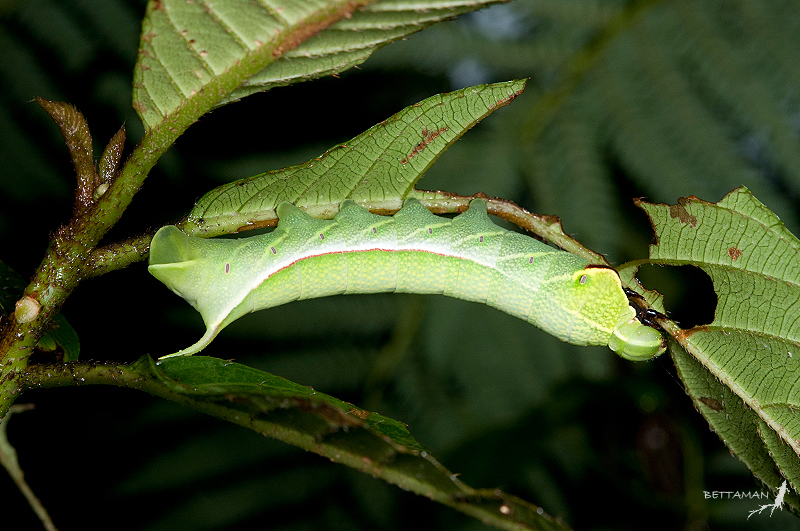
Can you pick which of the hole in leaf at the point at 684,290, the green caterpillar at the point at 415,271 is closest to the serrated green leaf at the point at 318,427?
the green caterpillar at the point at 415,271

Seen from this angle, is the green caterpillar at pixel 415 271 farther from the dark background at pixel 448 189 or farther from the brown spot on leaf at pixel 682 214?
the dark background at pixel 448 189

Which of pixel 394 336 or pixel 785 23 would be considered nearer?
pixel 785 23

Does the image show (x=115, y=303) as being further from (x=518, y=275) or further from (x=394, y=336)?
(x=518, y=275)

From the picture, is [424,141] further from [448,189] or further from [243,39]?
[448,189]

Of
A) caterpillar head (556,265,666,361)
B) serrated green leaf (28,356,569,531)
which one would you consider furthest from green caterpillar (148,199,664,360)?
serrated green leaf (28,356,569,531)

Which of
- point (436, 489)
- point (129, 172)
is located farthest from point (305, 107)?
point (436, 489)

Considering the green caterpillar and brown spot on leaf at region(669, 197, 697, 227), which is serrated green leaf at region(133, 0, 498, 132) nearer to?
the green caterpillar
